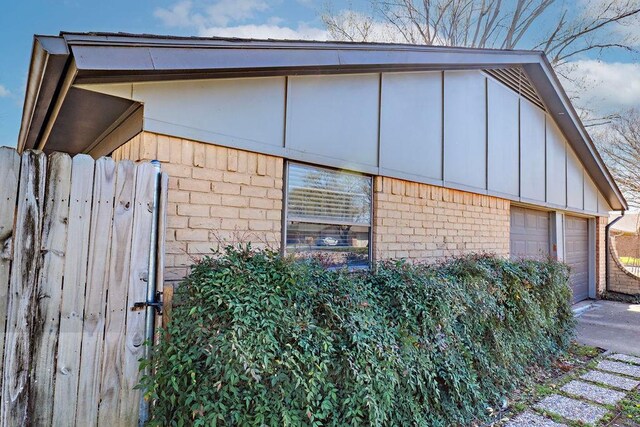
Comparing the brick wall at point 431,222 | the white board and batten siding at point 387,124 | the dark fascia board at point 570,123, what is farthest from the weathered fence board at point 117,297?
the dark fascia board at point 570,123

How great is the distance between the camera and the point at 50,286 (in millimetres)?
2357

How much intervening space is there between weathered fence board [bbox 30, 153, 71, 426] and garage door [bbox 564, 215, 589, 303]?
11.7 metres

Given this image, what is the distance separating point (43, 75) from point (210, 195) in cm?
160

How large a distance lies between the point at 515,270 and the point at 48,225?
5.41m

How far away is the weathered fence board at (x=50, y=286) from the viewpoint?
2.29 metres

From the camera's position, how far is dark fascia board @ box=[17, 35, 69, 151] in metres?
2.73

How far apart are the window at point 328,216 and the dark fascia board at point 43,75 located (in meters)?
2.29

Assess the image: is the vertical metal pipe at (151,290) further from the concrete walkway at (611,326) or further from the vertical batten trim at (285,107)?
the concrete walkway at (611,326)

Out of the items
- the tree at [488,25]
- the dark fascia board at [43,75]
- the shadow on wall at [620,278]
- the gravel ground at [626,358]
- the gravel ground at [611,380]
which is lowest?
the gravel ground at [611,380]

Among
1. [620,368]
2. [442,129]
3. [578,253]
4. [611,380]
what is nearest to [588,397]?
[611,380]

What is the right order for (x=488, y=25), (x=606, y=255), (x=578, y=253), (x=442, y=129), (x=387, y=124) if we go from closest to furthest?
Answer: 1. (x=387, y=124)
2. (x=442, y=129)
3. (x=578, y=253)
4. (x=606, y=255)
5. (x=488, y=25)

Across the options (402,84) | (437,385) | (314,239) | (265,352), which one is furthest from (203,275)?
(402,84)

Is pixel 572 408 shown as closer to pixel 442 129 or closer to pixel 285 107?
pixel 442 129

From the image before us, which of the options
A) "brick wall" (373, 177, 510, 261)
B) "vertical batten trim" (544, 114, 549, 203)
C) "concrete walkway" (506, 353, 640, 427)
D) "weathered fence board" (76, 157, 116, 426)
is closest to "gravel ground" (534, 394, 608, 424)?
"concrete walkway" (506, 353, 640, 427)
